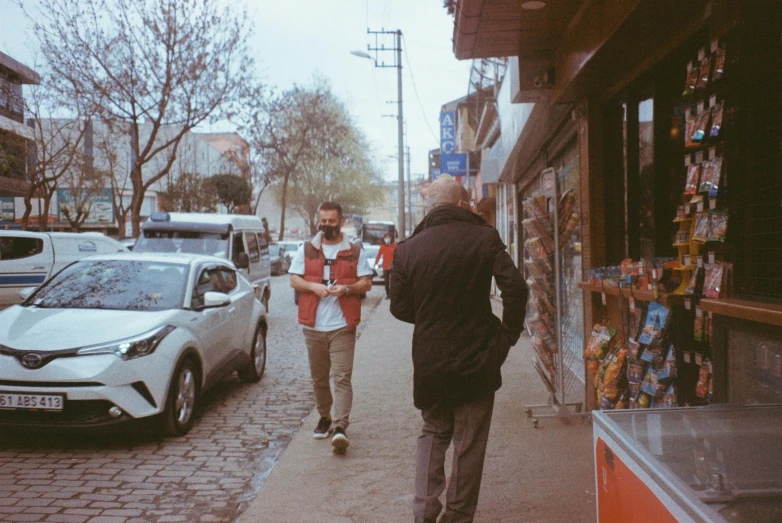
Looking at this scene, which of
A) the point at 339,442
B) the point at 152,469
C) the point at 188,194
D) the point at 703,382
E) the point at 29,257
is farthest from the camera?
the point at 188,194

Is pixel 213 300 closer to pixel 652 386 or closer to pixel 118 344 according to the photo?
pixel 118 344

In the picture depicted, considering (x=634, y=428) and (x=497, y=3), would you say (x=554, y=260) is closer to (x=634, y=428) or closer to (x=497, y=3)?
(x=497, y=3)

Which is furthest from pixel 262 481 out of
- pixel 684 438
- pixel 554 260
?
pixel 684 438

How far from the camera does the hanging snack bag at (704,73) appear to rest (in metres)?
→ 3.99

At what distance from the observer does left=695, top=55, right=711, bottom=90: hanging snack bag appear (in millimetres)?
3986

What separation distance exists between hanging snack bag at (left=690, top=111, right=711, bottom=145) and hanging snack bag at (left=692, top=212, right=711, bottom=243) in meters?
0.41

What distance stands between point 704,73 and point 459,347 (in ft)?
6.70

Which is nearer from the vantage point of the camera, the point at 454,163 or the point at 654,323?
the point at 654,323

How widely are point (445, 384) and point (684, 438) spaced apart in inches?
52.0

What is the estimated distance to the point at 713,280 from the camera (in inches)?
158

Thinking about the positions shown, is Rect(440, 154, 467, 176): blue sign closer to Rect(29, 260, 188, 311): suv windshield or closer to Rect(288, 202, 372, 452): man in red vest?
Rect(29, 260, 188, 311): suv windshield

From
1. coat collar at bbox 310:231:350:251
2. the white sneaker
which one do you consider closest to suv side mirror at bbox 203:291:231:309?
coat collar at bbox 310:231:350:251

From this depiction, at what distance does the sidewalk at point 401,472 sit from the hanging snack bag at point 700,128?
2.22 metres

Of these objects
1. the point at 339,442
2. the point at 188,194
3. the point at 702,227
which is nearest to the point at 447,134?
the point at 188,194
